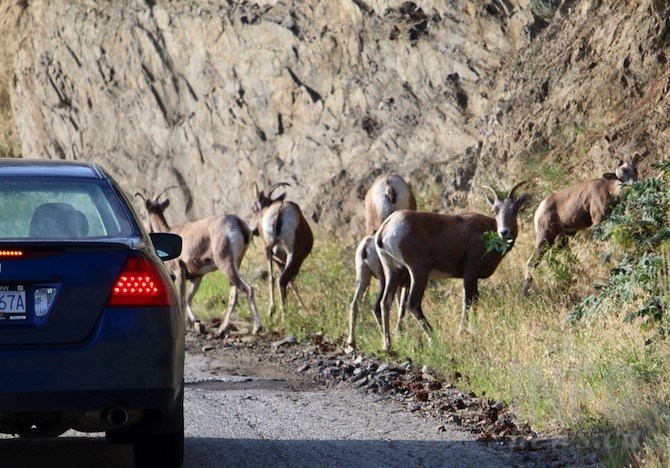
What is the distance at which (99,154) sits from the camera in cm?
3161

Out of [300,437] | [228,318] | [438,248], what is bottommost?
[228,318]

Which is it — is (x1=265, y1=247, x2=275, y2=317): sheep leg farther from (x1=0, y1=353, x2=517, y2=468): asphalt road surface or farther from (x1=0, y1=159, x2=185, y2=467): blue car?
(x1=0, y1=159, x2=185, y2=467): blue car

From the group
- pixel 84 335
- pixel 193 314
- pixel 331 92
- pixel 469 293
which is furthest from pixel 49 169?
pixel 331 92

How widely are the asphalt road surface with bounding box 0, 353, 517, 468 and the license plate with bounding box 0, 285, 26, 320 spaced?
Answer: 1.63 metres

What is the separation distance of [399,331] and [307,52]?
13529 mm

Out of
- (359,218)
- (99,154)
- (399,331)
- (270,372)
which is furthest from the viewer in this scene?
(99,154)

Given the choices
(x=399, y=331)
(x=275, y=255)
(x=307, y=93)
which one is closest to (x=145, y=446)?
(x=399, y=331)

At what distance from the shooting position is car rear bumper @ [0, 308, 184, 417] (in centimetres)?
629

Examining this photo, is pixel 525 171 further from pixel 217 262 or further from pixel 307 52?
pixel 307 52

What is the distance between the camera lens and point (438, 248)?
14562mm

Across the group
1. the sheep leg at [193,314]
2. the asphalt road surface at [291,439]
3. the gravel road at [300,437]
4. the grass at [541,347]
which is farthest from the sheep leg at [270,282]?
the asphalt road surface at [291,439]

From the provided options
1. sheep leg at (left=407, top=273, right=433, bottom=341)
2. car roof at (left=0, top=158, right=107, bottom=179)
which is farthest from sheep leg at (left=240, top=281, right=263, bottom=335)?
car roof at (left=0, top=158, right=107, bottom=179)

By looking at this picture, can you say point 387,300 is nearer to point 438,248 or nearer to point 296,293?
point 438,248

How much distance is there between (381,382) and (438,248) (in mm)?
3631
